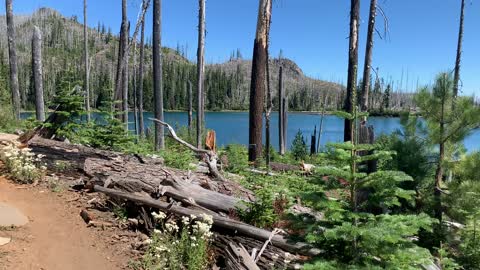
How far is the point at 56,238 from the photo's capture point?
4.76m

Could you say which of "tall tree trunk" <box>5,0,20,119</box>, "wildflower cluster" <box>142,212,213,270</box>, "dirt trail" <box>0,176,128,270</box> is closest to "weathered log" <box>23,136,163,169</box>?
"dirt trail" <box>0,176,128,270</box>

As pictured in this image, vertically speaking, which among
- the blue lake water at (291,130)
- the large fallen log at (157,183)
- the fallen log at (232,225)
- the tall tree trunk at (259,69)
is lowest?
the blue lake water at (291,130)

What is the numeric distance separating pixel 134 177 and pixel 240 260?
2.54 metres

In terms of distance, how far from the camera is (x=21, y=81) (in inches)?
3789

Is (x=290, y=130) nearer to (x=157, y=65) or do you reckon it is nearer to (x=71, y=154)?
(x=157, y=65)

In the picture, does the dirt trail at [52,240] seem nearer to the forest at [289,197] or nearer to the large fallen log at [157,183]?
the forest at [289,197]

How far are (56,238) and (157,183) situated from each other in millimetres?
1525

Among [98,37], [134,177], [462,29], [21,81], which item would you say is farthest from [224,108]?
[134,177]

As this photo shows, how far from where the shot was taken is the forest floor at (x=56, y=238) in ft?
13.8

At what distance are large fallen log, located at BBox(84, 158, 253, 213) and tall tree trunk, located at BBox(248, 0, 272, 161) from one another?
20.1ft

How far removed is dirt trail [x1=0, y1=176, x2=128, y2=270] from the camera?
418 cm

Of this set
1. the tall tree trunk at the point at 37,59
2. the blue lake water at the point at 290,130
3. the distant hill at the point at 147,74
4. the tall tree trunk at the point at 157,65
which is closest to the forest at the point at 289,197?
the blue lake water at the point at 290,130

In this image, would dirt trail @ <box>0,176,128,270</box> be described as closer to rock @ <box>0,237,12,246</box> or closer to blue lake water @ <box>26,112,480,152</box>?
rock @ <box>0,237,12,246</box>

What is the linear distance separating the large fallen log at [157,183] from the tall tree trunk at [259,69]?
6136 mm
